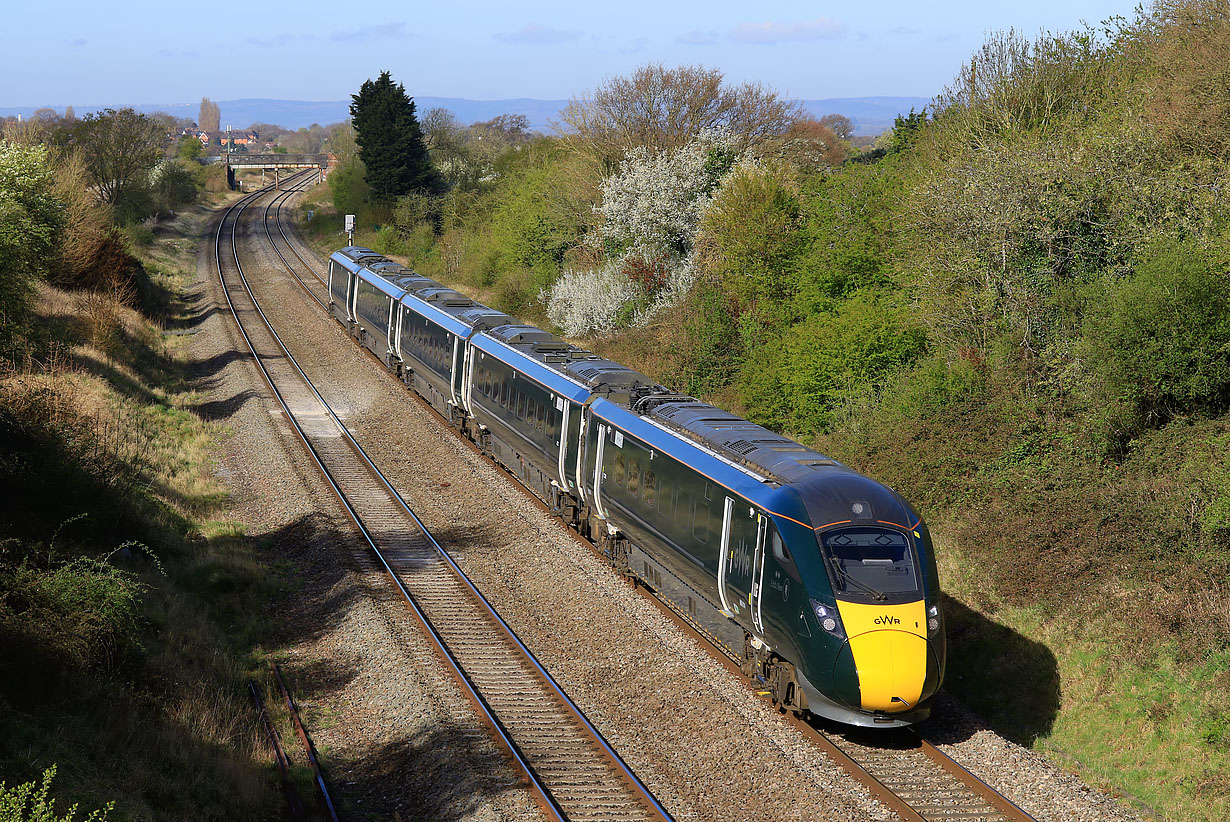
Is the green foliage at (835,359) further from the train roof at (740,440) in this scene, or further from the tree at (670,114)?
the tree at (670,114)

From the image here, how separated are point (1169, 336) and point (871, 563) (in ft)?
23.7

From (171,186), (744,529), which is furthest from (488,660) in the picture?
(171,186)

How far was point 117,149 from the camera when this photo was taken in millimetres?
54875

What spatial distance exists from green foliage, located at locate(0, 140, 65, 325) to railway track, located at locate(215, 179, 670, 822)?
7164 mm

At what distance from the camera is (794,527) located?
1160 cm

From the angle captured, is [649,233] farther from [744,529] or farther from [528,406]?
[744,529]

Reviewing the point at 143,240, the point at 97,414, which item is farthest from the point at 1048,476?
the point at 143,240

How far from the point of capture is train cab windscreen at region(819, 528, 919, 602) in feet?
37.0

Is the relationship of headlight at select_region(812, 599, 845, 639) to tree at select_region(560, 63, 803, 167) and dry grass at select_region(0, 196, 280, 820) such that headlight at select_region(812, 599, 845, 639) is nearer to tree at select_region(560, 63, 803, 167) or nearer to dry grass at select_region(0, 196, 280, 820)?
dry grass at select_region(0, 196, 280, 820)

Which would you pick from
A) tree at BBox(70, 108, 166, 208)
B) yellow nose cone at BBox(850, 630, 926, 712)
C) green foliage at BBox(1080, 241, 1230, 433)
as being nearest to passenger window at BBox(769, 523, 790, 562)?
yellow nose cone at BBox(850, 630, 926, 712)

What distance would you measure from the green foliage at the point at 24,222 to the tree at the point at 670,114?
1925cm

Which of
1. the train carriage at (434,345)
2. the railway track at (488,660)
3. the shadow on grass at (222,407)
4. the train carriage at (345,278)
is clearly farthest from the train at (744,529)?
the train carriage at (345,278)

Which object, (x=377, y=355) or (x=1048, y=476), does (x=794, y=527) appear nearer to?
(x=1048, y=476)

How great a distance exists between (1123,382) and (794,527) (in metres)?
7.40
